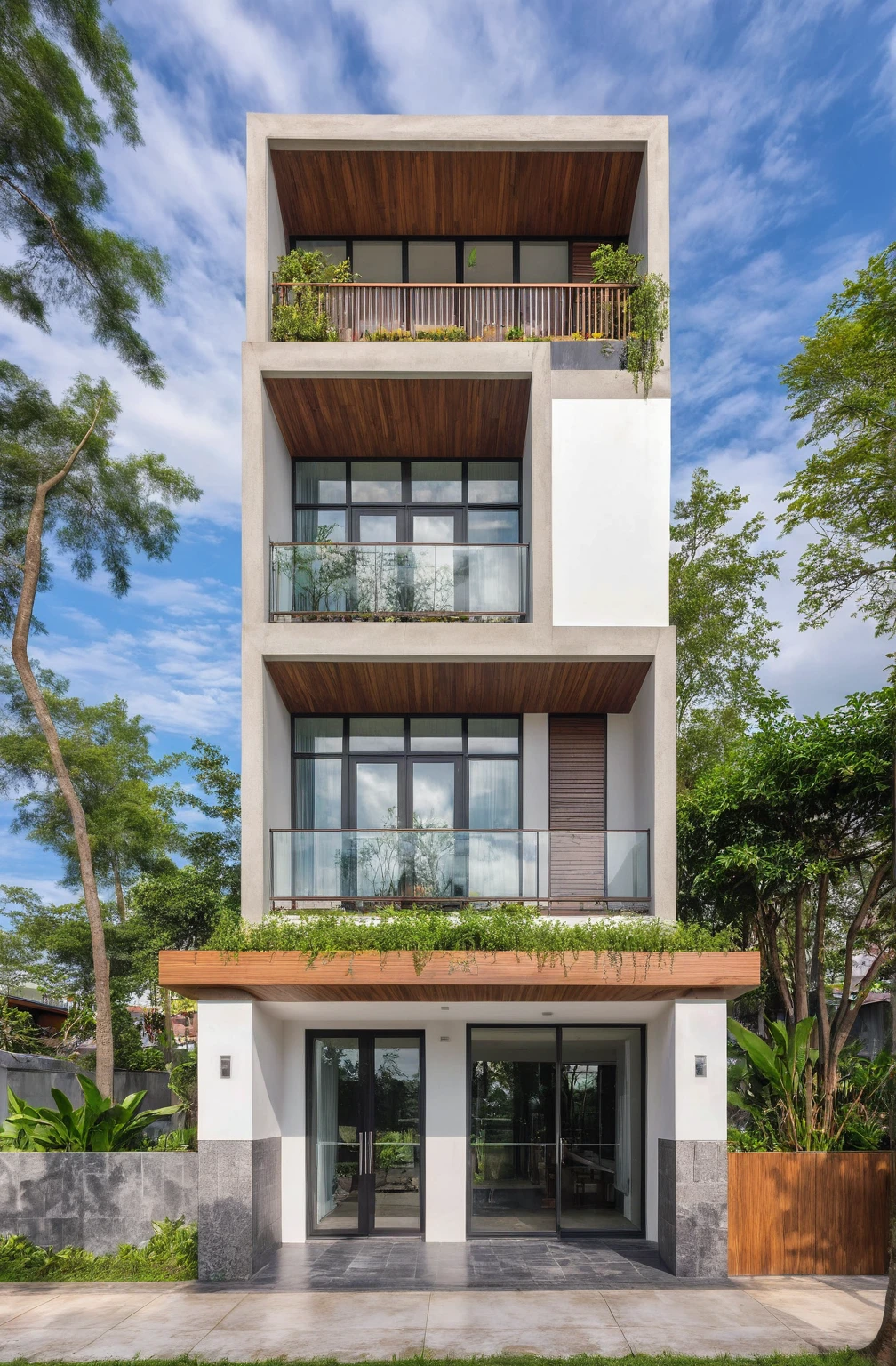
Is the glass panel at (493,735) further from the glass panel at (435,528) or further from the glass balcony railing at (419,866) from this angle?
the glass panel at (435,528)

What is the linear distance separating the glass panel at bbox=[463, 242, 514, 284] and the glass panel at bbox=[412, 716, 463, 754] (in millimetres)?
6736

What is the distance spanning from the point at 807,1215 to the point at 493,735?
6.93 m

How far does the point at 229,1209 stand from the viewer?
10688 mm

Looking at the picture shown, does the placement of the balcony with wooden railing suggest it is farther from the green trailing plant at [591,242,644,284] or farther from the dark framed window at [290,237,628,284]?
the dark framed window at [290,237,628,284]

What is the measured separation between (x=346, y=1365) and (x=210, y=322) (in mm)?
12488

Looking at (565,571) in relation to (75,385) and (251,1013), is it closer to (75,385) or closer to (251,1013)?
(251,1013)

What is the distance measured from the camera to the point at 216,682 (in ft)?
59.3

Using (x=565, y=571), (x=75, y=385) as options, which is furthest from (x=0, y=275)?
(x=565, y=571)

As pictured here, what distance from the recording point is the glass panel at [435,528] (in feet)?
47.8

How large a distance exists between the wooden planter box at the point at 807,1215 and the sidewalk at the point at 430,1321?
24cm

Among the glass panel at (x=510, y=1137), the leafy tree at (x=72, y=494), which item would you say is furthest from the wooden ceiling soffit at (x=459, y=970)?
the leafy tree at (x=72, y=494)

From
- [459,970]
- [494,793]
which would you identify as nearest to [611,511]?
[494,793]

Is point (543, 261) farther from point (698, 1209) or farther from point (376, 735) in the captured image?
point (698, 1209)

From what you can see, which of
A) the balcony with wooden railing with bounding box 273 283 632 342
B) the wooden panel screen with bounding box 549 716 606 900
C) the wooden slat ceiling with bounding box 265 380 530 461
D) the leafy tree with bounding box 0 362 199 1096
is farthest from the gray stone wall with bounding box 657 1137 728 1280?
the balcony with wooden railing with bounding box 273 283 632 342
